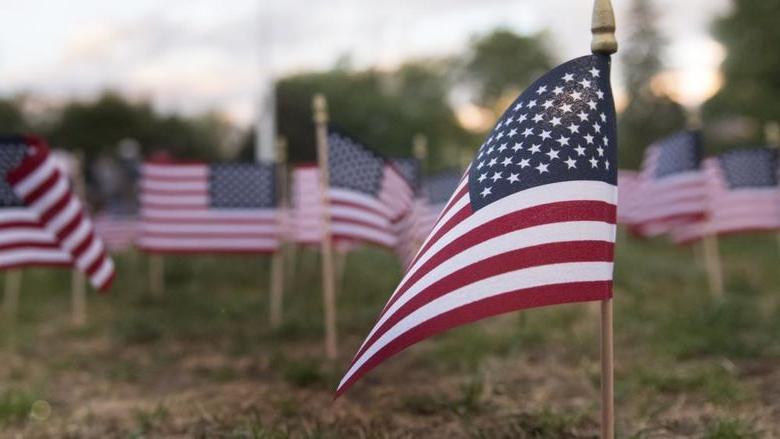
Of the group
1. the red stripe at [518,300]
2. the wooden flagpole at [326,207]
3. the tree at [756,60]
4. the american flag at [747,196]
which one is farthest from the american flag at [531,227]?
the tree at [756,60]

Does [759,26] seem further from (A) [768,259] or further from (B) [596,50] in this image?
(B) [596,50]

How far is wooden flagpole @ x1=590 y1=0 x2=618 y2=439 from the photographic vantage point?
2.96 metres

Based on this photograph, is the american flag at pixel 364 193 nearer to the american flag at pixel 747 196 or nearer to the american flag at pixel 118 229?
the american flag at pixel 747 196

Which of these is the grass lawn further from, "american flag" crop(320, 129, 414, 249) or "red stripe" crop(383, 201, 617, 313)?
"red stripe" crop(383, 201, 617, 313)

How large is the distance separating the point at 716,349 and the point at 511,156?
423 centimetres

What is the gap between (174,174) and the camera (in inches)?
321

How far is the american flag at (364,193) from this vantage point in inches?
235

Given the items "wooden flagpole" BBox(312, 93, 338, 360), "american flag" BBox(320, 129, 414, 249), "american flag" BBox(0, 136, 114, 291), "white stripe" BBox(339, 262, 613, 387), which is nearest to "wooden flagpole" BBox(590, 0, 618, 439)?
"white stripe" BBox(339, 262, 613, 387)

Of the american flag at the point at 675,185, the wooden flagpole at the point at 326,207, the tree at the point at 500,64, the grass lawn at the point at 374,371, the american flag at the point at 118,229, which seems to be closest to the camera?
the grass lawn at the point at 374,371

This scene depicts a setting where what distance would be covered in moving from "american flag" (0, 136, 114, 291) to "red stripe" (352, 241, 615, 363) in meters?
4.01

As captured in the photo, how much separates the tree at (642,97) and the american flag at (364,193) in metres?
28.2

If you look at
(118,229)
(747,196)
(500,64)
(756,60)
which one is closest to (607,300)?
(747,196)

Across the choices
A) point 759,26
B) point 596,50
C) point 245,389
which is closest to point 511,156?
point 596,50

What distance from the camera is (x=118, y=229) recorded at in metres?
11.9
